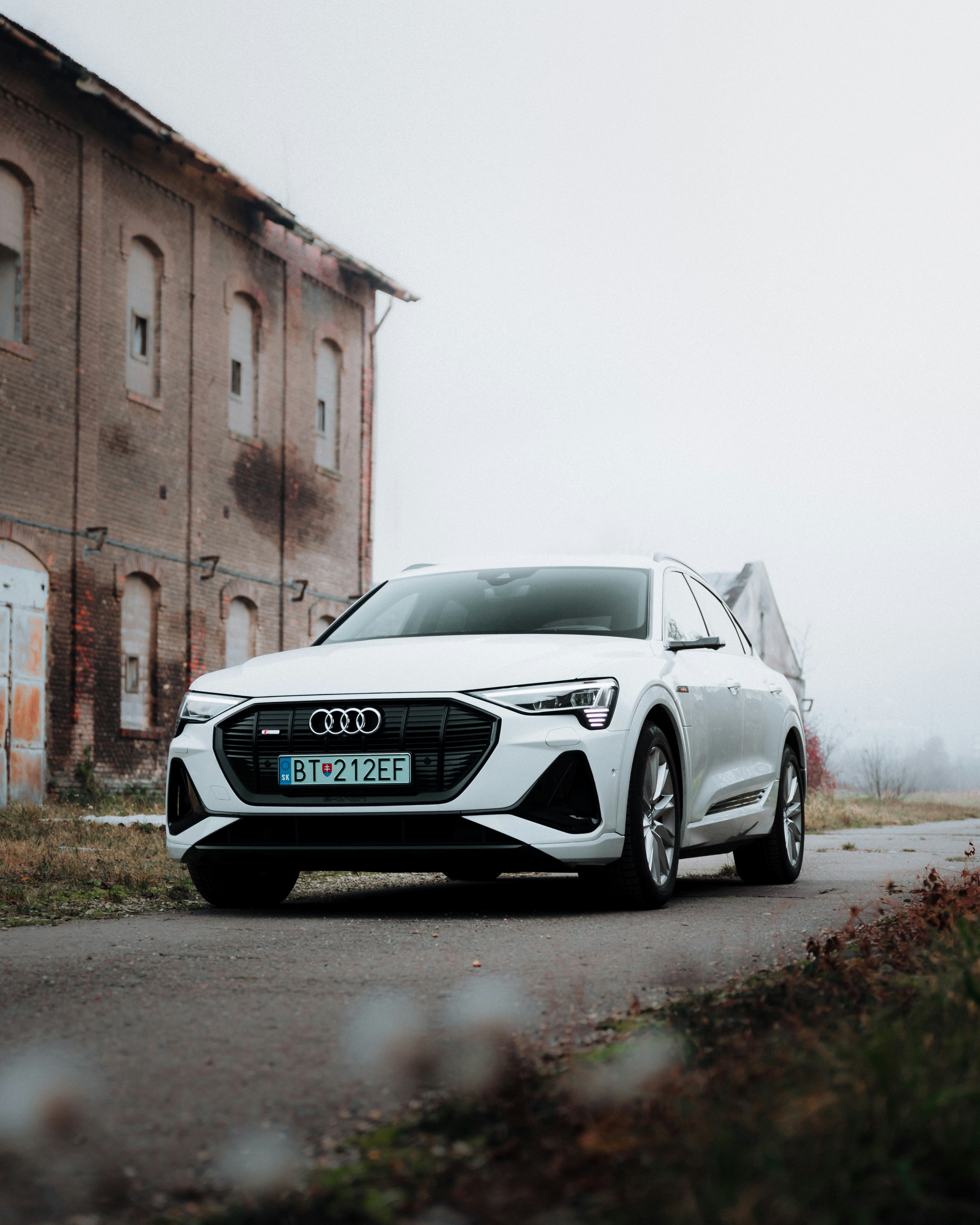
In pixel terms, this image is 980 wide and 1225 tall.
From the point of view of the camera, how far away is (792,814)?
8930mm

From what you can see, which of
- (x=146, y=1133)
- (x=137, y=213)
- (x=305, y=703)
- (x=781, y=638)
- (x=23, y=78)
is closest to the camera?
(x=146, y=1133)

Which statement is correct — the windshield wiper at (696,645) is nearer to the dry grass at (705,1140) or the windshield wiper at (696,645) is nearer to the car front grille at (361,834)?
the car front grille at (361,834)

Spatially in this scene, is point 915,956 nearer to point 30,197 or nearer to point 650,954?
point 650,954

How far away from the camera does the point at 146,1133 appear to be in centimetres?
261

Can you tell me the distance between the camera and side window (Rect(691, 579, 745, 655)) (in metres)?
8.39

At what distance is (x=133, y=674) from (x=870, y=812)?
13440 millimetres

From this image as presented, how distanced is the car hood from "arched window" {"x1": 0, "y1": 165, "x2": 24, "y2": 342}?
44.3ft

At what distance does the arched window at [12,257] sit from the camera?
1867 centimetres

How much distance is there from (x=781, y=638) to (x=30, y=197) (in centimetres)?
3382

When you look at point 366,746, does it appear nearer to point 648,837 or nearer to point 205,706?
point 205,706

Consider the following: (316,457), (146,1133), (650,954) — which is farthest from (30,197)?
(146,1133)

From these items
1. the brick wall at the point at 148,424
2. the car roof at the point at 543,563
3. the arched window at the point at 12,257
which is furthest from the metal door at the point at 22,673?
the car roof at the point at 543,563

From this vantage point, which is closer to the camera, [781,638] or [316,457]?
[316,457]

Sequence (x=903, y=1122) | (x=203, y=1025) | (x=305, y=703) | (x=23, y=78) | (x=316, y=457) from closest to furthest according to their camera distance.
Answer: (x=903, y=1122)
(x=203, y=1025)
(x=305, y=703)
(x=23, y=78)
(x=316, y=457)
